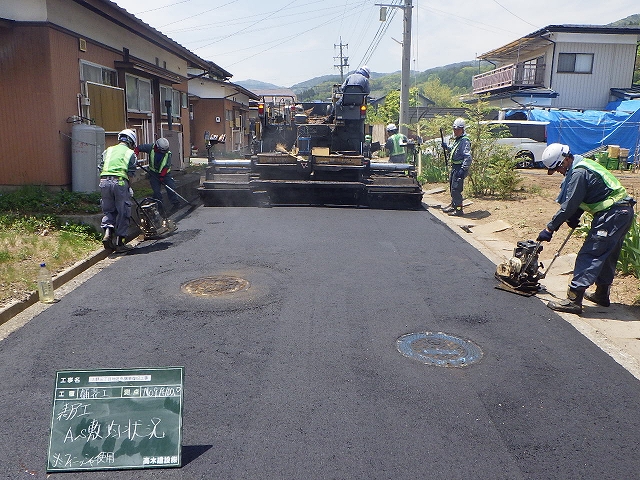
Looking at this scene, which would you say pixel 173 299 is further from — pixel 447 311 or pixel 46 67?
pixel 46 67

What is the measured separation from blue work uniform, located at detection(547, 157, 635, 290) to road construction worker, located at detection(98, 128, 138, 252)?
224 inches

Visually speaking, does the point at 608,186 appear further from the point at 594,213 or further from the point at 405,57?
the point at 405,57

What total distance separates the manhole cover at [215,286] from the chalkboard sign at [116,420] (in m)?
2.87

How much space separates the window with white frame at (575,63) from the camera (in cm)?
2903

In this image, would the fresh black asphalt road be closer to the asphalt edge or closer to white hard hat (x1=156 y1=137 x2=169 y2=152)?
the asphalt edge

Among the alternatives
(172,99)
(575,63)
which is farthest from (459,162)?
(575,63)

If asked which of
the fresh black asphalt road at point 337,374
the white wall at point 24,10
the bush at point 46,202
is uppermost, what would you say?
the white wall at point 24,10

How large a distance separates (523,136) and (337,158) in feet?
42.4

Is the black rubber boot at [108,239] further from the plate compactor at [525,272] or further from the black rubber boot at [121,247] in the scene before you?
the plate compactor at [525,272]

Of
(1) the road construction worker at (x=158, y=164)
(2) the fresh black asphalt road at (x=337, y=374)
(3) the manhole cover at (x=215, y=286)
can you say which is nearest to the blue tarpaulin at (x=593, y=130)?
(1) the road construction worker at (x=158, y=164)

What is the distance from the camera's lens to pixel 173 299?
5855 mm

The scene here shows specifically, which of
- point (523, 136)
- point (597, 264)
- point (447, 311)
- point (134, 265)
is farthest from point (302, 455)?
point (523, 136)

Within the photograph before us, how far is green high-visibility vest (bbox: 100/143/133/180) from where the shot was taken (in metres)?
7.73

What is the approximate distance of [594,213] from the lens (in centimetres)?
576
